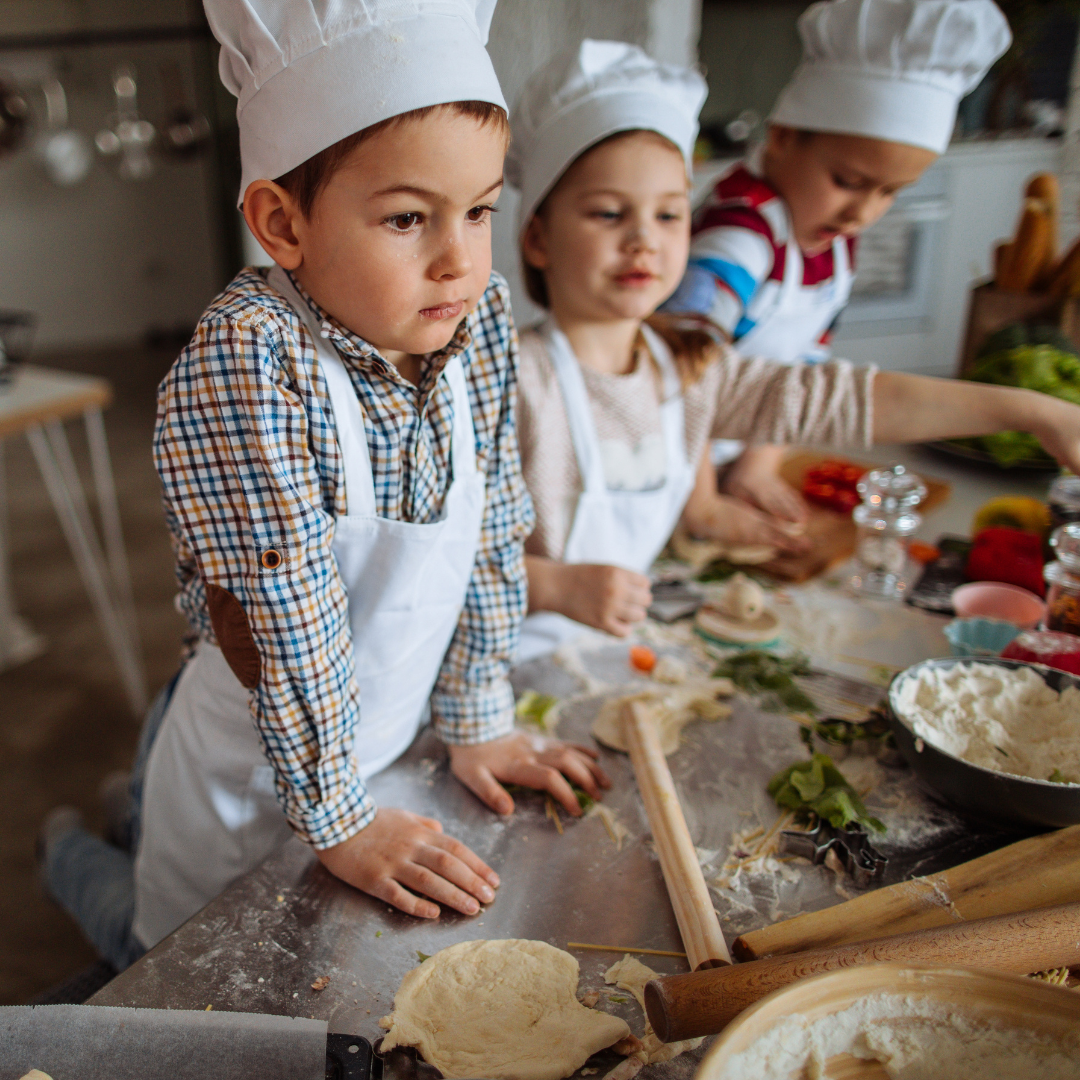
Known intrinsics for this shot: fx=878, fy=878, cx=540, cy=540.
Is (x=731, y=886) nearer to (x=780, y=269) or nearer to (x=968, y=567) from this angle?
(x=968, y=567)

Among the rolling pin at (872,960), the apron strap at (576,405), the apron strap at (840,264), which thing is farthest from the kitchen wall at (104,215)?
the rolling pin at (872,960)

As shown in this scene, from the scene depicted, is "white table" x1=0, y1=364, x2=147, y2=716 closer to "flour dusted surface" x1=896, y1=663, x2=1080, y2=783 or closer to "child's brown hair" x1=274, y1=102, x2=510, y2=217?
"child's brown hair" x1=274, y1=102, x2=510, y2=217

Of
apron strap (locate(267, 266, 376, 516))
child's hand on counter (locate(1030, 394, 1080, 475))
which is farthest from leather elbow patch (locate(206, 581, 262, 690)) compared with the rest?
child's hand on counter (locate(1030, 394, 1080, 475))

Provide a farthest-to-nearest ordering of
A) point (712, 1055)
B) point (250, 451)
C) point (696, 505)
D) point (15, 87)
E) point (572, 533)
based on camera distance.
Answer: point (15, 87) → point (696, 505) → point (572, 533) → point (250, 451) → point (712, 1055)

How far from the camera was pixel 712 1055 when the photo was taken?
474mm

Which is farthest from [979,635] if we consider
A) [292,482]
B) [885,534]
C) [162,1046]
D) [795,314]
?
[162,1046]

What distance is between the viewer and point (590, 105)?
1027 mm

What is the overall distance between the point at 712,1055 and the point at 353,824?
1.32 feet

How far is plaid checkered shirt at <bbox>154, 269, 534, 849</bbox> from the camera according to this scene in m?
0.69

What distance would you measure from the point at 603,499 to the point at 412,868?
0.58 metres

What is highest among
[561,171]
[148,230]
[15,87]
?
[15,87]

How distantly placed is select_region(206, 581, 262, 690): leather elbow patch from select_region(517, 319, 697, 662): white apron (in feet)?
1.42

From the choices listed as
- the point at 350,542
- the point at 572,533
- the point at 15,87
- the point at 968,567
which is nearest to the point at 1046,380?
the point at 968,567

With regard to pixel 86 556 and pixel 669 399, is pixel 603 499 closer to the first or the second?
pixel 669 399
